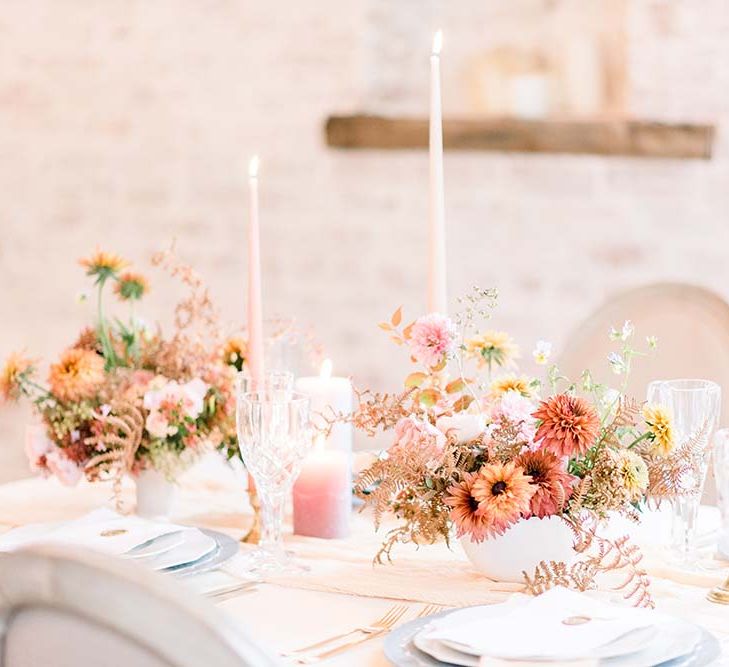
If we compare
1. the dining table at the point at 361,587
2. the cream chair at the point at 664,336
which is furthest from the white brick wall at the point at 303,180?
the dining table at the point at 361,587

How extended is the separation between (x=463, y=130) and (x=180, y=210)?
0.78 m

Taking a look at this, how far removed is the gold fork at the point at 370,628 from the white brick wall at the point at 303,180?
85.2 inches

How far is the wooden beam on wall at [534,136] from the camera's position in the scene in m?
3.35

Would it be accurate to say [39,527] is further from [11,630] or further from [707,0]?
[707,0]

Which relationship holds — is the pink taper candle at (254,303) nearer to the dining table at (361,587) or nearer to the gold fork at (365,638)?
the dining table at (361,587)

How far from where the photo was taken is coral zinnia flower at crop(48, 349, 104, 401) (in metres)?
1.67

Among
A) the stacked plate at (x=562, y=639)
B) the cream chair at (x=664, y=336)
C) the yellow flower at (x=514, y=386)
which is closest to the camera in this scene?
the stacked plate at (x=562, y=639)

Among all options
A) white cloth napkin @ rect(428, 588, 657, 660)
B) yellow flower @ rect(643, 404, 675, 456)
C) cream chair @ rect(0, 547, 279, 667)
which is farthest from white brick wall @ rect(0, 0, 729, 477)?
cream chair @ rect(0, 547, 279, 667)

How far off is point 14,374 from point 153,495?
0.77 ft

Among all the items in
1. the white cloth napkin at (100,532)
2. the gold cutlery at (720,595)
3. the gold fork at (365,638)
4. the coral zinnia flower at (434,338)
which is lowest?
the gold fork at (365,638)

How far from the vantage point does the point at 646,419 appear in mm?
1396

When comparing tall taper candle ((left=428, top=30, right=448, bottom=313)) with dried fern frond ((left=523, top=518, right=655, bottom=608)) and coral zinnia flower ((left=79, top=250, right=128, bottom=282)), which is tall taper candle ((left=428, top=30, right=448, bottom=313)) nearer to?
dried fern frond ((left=523, top=518, right=655, bottom=608))

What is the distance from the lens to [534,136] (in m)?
3.40

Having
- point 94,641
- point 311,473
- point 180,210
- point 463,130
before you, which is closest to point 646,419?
point 311,473
